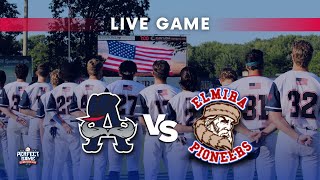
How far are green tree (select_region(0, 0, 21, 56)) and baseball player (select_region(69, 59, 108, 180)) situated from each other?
0.60 meters

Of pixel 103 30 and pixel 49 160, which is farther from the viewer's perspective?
pixel 49 160

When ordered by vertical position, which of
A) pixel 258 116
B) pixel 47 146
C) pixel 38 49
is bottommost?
pixel 47 146

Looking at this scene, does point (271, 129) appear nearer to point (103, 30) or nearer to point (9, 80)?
point (103, 30)

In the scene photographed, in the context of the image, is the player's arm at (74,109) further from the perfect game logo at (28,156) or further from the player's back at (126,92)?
the perfect game logo at (28,156)

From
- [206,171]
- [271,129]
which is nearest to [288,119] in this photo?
[271,129]

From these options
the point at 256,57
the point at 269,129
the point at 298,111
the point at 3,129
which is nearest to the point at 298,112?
the point at 298,111

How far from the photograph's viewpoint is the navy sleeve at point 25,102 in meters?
7.64

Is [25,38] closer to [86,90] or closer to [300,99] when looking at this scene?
[86,90]

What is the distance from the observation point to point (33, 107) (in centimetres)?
762

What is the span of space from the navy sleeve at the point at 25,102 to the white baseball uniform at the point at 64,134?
0.59 ft

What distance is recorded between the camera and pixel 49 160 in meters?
7.66

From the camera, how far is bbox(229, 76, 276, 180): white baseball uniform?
23.1 ft

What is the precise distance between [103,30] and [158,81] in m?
0.61

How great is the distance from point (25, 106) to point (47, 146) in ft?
1.28
